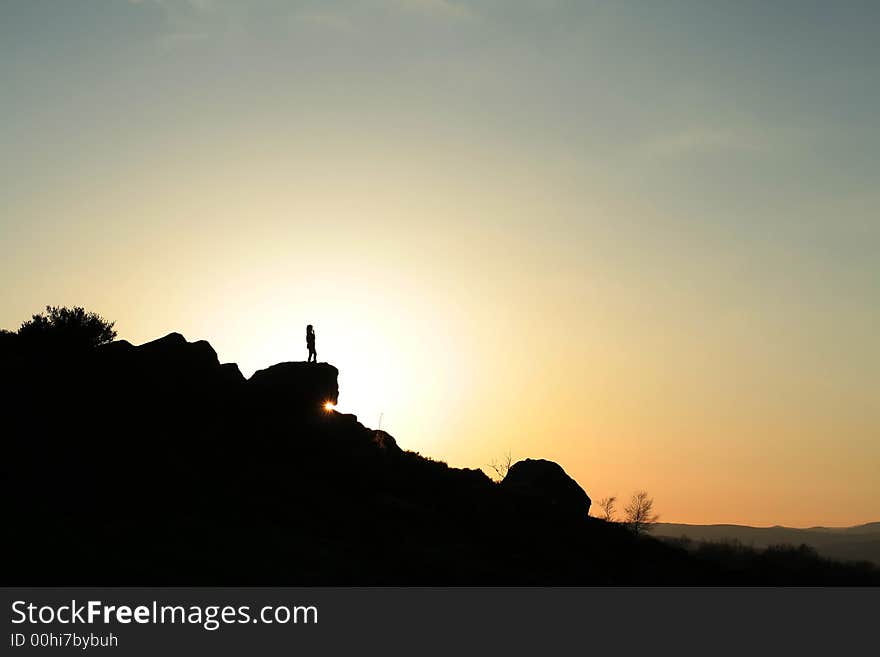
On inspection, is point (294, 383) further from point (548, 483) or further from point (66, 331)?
point (548, 483)

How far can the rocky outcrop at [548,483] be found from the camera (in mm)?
63466

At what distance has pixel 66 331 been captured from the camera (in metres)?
45.0

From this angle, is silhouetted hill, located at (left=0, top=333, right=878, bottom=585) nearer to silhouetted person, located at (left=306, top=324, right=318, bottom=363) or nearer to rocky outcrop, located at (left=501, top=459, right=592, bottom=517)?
silhouetted person, located at (left=306, top=324, right=318, bottom=363)

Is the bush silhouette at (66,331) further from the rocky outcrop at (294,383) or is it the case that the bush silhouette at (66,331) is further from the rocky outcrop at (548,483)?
the rocky outcrop at (548,483)

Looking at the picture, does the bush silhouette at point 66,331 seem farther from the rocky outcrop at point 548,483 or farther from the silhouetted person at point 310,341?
the rocky outcrop at point 548,483

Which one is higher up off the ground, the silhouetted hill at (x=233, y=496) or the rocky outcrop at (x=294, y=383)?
the rocky outcrop at (x=294, y=383)

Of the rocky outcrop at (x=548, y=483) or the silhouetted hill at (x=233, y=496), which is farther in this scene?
the rocky outcrop at (x=548, y=483)

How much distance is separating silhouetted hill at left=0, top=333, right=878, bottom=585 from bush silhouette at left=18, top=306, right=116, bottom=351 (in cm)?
106

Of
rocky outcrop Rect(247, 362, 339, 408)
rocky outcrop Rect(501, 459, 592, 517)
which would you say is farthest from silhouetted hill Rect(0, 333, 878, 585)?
rocky outcrop Rect(501, 459, 592, 517)

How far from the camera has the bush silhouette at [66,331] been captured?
44.5 m

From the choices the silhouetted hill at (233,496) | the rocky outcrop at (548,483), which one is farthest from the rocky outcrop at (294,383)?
the rocky outcrop at (548,483)

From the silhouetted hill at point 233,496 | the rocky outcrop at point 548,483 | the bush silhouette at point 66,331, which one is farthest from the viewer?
the rocky outcrop at point 548,483

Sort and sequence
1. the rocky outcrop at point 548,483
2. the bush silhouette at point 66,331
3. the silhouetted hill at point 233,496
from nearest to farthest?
1. the silhouetted hill at point 233,496
2. the bush silhouette at point 66,331
3. the rocky outcrop at point 548,483

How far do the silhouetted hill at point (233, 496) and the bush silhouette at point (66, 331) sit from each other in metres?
1.06
